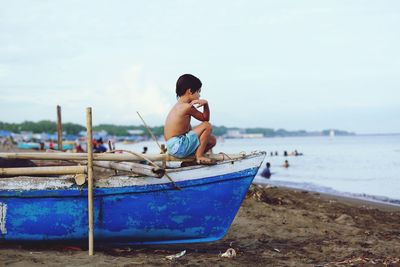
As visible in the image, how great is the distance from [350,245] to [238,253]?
6.28 feet

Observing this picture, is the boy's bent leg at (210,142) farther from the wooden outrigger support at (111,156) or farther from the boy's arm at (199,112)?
the boy's arm at (199,112)

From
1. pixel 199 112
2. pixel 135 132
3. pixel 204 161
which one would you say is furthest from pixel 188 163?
pixel 135 132

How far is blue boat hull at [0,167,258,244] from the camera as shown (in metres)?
5.23

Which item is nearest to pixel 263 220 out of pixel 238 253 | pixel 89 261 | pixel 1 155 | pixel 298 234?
pixel 298 234

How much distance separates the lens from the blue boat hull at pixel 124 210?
5227mm

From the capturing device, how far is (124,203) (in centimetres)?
527

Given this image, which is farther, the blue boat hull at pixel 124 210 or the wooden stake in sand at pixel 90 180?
the blue boat hull at pixel 124 210

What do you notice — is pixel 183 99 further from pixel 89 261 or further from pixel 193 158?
pixel 89 261

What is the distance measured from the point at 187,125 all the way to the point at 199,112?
227 mm

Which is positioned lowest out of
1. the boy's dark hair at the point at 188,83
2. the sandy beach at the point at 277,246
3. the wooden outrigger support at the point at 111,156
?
the sandy beach at the point at 277,246

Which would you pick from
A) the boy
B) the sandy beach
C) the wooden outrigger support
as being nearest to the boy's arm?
the boy

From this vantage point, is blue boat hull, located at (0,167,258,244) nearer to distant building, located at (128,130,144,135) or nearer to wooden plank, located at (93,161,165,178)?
wooden plank, located at (93,161,165,178)

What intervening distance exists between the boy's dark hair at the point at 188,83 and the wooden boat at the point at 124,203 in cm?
101

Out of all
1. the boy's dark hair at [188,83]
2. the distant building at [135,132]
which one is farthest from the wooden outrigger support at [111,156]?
the distant building at [135,132]
